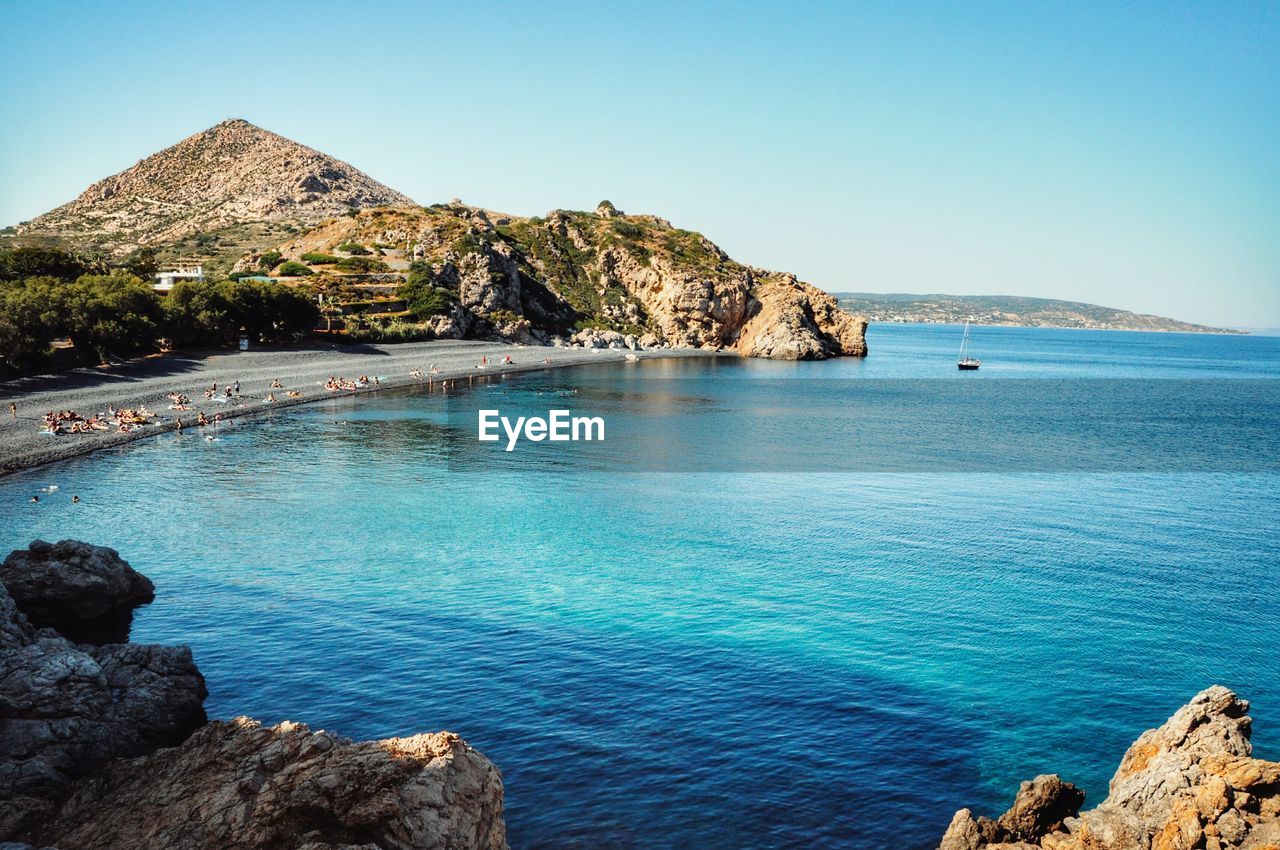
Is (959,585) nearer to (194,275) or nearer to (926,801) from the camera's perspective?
(926,801)

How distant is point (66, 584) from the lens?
86.6 ft

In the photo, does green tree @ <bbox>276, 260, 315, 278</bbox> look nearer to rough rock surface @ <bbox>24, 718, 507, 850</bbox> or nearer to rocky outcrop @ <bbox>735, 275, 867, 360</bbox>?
rocky outcrop @ <bbox>735, 275, 867, 360</bbox>

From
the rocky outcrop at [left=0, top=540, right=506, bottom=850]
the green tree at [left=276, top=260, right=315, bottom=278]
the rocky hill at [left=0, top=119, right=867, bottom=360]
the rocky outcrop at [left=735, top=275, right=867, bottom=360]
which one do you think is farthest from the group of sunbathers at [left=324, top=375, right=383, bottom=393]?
the rocky outcrop at [left=735, top=275, right=867, bottom=360]

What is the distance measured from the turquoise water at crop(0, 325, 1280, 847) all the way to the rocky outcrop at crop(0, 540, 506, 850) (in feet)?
8.82

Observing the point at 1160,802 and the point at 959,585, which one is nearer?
the point at 1160,802

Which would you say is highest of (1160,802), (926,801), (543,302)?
(543,302)

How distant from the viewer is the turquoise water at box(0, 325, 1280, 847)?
1922 centimetres

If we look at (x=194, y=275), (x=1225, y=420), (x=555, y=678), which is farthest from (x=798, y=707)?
(x=194, y=275)

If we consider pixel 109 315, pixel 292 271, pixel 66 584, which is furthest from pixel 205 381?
pixel 66 584

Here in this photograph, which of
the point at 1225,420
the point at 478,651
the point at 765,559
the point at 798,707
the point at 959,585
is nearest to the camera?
the point at 798,707

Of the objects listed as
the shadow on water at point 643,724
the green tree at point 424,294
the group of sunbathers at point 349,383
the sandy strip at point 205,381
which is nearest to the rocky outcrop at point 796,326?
the sandy strip at point 205,381

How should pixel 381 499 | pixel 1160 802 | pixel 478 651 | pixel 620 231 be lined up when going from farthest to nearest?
1. pixel 620 231
2. pixel 381 499
3. pixel 478 651
4. pixel 1160 802

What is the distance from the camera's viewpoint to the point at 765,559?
36062mm

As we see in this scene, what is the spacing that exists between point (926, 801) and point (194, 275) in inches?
4720
